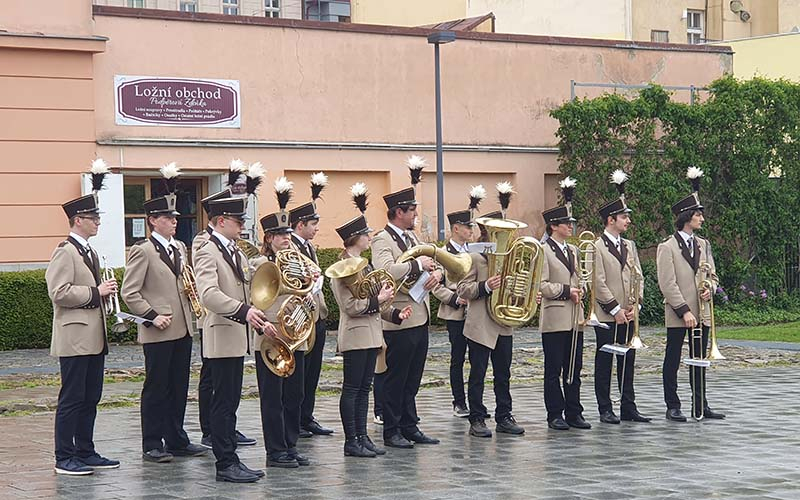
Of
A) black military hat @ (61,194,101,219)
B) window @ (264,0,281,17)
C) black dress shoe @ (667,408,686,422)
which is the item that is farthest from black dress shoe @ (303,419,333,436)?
window @ (264,0,281,17)

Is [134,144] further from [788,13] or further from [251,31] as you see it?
[788,13]

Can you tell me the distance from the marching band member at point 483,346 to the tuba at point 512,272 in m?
0.08

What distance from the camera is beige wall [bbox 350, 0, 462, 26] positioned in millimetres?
40250

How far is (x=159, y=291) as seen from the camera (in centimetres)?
1127

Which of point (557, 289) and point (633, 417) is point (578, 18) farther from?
point (557, 289)

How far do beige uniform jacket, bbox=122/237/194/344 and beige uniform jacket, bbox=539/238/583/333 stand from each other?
3.45 meters

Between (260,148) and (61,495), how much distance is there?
14606 mm

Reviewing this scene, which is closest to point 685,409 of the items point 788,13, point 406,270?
point 406,270

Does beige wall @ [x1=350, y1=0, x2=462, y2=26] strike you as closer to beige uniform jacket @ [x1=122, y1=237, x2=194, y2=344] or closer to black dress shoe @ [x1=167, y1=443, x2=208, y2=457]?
beige uniform jacket @ [x1=122, y1=237, x2=194, y2=344]

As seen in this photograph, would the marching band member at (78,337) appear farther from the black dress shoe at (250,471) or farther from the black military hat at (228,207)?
the black dress shoe at (250,471)

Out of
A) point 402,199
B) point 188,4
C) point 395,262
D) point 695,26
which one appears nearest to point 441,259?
point 395,262

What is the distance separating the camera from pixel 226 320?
10.2 meters

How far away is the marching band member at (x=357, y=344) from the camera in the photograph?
11.2m

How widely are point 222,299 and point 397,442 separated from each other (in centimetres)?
247
